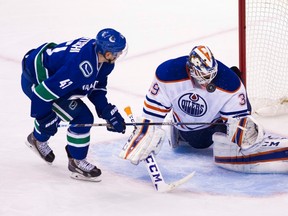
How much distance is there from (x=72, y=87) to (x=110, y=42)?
0.81ft

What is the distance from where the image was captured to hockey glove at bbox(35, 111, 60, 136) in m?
3.69

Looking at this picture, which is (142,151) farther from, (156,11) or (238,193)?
(156,11)

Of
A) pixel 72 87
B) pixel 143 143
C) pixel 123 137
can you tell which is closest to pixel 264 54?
pixel 123 137

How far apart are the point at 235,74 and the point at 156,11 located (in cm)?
298

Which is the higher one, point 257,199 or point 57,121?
point 57,121

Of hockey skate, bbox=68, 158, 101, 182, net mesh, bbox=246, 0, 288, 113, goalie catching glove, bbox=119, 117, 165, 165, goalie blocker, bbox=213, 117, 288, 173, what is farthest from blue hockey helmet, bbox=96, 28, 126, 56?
net mesh, bbox=246, 0, 288, 113

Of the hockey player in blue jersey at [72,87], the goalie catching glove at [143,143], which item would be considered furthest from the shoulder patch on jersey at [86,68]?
the goalie catching glove at [143,143]

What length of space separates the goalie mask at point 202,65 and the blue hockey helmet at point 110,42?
1.18ft

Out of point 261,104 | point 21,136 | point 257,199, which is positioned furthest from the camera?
point 261,104

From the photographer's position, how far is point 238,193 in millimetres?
3654

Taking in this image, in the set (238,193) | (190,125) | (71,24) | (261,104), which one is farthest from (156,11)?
(238,193)

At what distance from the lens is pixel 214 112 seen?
3.96 metres

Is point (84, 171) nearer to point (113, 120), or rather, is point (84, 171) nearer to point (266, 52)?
point (113, 120)

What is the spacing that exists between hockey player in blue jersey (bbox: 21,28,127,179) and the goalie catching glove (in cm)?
8
